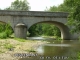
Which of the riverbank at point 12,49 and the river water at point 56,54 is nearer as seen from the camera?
the riverbank at point 12,49

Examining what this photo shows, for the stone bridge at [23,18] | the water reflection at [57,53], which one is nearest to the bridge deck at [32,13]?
the stone bridge at [23,18]

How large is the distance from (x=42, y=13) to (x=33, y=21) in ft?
7.35

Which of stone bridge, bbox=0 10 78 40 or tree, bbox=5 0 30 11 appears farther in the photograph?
tree, bbox=5 0 30 11

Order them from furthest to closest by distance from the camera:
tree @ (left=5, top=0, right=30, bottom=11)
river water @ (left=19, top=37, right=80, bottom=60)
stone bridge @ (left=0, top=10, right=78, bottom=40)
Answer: tree @ (left=5, top=0, right=30, bottom=11) → stone bridge @ (left=0, top=10, right=78, bottom=40) → river water @ (left=19, top=37, right=80, bottom=60)

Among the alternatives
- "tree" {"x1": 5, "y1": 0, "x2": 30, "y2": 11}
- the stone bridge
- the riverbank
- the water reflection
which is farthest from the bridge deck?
"tree" {"x1": 5, "y1": 0, "x2": 30, "y2": 11}

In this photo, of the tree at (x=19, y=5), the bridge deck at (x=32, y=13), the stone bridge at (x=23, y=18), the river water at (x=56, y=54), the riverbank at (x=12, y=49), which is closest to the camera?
the riverbank at (x=12, y=49)

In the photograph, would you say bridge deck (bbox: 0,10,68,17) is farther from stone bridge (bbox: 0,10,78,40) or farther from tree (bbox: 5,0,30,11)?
tree (bbox: 5,0,30,11)

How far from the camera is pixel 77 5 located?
23688 mm

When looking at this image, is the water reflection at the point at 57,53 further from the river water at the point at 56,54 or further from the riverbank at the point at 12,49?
the riverbank at the point at 12,49

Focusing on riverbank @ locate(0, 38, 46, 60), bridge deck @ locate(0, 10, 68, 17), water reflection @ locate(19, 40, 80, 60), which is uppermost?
bridge deck @ locate(0, 10, 68, 17)

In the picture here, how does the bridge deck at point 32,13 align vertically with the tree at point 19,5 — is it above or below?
below

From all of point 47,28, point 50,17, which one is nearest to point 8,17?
point 50,17

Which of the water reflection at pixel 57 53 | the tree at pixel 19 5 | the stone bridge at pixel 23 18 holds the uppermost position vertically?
the tree at pixel 19 5

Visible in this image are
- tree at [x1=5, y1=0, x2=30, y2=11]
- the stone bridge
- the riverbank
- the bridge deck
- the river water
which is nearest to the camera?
the riverbank
